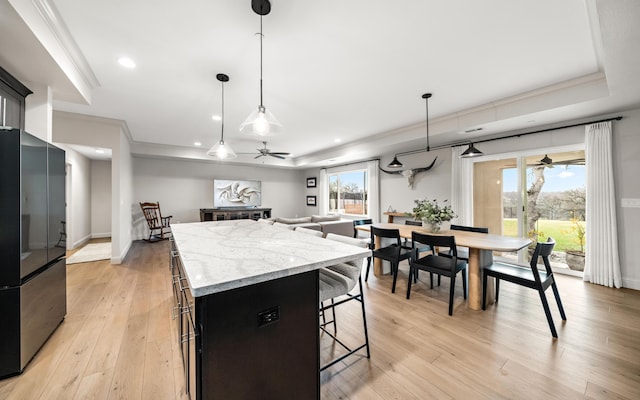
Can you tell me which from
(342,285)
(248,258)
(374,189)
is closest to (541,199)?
(374,189)

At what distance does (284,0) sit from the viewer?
5.45ft

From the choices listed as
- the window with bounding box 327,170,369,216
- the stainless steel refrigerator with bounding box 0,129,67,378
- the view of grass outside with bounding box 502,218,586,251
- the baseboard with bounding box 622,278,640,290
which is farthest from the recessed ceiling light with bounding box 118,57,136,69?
the baseboard with bounding box 622,278,640,290

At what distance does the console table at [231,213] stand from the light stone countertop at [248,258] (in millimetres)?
5555

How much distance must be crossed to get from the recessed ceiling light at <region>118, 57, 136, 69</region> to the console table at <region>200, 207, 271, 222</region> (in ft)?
16.5

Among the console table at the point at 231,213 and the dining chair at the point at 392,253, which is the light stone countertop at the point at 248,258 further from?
the console table at the point at 231,213

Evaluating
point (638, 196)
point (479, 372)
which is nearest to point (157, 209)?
point (479, 372)

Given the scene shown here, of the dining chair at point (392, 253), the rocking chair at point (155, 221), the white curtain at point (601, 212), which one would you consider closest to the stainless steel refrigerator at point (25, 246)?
the dining chair at point (392, 253)

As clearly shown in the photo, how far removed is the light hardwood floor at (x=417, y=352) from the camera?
153 cm

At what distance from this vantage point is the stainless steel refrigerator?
5.21 feet

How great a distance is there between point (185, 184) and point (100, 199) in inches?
88.2

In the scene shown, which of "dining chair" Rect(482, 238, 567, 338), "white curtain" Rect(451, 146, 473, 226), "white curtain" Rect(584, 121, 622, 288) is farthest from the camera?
"white curtain" Rect(451, 146, 473, 226)

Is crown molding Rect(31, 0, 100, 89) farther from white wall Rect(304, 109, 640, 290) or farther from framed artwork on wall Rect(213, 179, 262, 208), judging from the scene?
white wall Rect(304, 109, 640, 290)

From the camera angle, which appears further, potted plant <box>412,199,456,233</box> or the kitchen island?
potted plant <box>412,199,456,233</box>

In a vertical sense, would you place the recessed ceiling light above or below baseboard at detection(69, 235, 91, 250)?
above
